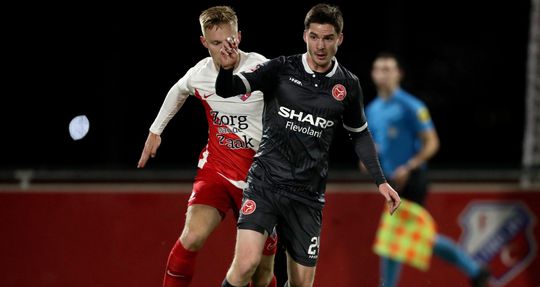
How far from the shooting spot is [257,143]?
18.9ft

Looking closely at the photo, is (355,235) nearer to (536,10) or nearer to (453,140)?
(536,10)

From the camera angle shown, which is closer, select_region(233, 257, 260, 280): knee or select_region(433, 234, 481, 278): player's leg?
select_region(233, 257, 260, 280): knee

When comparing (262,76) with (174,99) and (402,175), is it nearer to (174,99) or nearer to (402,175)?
(174,99)

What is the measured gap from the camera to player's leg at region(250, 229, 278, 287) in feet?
18.8

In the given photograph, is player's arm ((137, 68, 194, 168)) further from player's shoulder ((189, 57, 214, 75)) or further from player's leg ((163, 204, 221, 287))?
player's leg ((163, 204, 221, 287))

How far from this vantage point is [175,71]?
44.2 feet

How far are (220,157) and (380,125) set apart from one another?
7.73 ft

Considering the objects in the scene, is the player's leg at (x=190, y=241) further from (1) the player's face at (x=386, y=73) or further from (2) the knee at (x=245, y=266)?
(1) the player's face at (x=386, y=73)

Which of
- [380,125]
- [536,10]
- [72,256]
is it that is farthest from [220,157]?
[536,10]

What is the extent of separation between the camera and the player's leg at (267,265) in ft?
18.8

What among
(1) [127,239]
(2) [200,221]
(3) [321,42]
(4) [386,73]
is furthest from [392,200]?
(4) [386,73]

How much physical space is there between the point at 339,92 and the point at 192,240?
46.4 inches

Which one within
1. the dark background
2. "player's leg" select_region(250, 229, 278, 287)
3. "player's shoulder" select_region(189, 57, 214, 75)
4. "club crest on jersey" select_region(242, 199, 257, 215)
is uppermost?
"player's shoulder" select_region(189, 57, 214, 75)

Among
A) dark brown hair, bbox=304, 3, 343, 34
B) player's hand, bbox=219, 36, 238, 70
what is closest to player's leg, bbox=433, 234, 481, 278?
dark brown hair, bbox=304, 3, 343, 34
